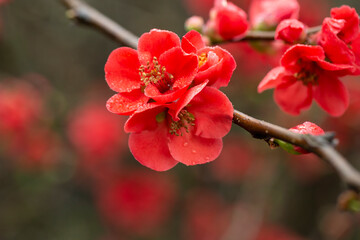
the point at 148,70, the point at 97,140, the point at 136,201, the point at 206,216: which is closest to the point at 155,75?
the point at 148,70

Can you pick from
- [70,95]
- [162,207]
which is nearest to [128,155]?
[162,207]

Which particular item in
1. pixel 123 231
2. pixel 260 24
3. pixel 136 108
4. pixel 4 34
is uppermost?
pixel 260 24

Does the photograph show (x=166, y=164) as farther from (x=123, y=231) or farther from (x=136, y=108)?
(x=123, y=231)

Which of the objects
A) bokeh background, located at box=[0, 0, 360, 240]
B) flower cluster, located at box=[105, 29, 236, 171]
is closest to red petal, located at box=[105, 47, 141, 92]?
flower cluster, located at box=[105, 29, 236, 171]

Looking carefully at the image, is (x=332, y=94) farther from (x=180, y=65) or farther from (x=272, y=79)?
(x=180, y=65)

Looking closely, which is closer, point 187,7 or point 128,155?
point 128,155

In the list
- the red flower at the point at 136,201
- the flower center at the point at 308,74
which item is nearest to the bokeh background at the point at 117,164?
the red flower at the point at 136,201

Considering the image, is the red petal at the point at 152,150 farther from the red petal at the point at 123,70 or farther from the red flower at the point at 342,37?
the red flower at the point at 342,37
